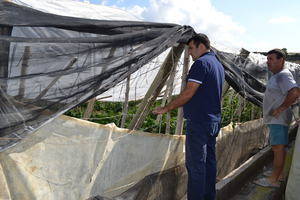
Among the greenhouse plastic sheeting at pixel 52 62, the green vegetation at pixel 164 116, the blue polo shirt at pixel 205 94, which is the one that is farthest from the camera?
the green vegetation at pixel 164 116

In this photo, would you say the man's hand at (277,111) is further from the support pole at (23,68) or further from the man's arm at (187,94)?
the support pole at (23,68)

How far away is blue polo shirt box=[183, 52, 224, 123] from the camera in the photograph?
338cm

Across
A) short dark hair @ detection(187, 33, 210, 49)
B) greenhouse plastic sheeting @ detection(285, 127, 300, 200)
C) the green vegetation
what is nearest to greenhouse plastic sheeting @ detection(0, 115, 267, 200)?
short dark hair @ detection(187, 33, 210, 49)

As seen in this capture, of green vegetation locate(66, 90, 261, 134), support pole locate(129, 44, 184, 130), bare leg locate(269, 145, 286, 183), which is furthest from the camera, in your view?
green vegetation locate(66, 90, 261, 134)

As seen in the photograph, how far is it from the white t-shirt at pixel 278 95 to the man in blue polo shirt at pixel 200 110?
1.23 metres

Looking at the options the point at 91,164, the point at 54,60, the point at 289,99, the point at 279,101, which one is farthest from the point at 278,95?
the point at 54,60

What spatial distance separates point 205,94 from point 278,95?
63.1 inches

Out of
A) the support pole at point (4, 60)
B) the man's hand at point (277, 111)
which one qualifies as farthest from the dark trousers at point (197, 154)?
the support pole at point (4, 60)

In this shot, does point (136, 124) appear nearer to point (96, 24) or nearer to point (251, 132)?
point (96, 24)

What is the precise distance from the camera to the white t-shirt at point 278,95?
4.35 meters

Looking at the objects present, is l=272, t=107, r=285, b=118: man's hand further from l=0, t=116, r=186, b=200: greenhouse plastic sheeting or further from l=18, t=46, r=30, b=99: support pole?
l=18, t=46, r=30, b=99: support pole

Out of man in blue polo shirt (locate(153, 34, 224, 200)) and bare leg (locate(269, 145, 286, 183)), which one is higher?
man in blue polo shirt (locate(153, 34, 224, 200))

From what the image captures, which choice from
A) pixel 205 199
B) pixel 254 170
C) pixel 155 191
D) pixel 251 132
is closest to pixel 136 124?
pixel 155 191

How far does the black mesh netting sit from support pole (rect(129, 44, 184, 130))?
855 mm
